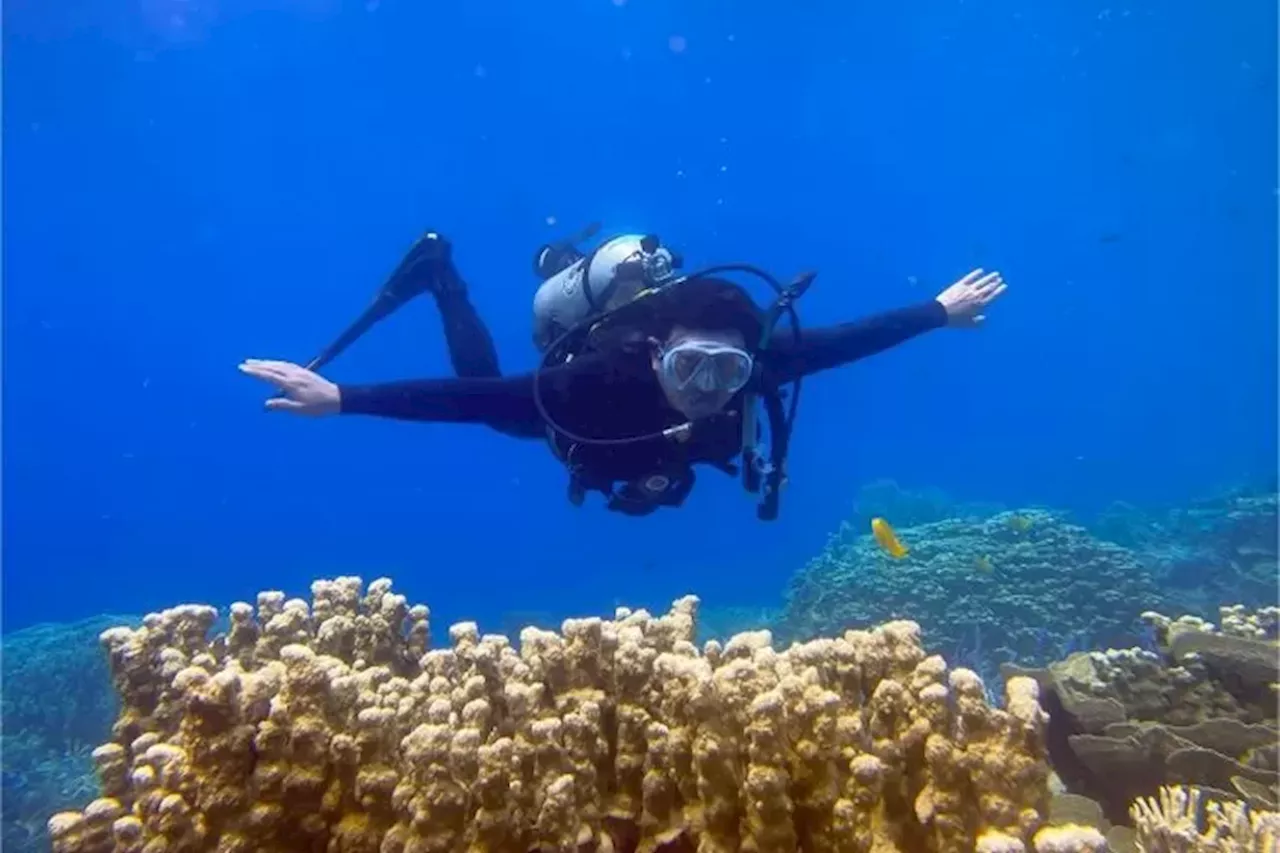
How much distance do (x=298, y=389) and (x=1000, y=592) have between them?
8739 millimetres

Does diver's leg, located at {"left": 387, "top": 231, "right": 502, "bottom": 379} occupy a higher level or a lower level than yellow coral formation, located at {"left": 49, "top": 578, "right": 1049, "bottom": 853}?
higher

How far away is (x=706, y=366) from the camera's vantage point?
19.8ft

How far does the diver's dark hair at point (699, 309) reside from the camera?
627cm

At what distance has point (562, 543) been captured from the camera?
61969 mm

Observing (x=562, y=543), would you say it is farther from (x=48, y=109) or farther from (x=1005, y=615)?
(x=1005, y=615)

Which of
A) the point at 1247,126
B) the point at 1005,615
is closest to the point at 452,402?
the point at 1005,615

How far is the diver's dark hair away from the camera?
6270 mm

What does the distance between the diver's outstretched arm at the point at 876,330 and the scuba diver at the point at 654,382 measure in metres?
0.01

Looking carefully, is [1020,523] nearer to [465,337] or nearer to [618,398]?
[618,398]

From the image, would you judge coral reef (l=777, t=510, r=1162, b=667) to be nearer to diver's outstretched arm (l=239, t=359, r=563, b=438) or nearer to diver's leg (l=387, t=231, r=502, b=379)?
diver's leg (l=387, t=231, r=502, b=379)

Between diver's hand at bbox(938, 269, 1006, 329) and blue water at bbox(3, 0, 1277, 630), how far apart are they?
Answer: 24.7m

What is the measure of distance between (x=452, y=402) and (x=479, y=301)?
95.0 meters

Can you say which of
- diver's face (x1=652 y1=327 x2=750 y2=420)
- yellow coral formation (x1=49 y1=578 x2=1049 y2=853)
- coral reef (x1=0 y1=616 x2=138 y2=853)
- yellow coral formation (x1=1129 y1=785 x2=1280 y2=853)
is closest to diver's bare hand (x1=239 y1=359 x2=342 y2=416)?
diver's face (x1=652 y1=327 x2=750 y2=420)

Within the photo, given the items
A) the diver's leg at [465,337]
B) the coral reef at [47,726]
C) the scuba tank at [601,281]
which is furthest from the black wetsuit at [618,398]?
the coral reef at [47,726]
